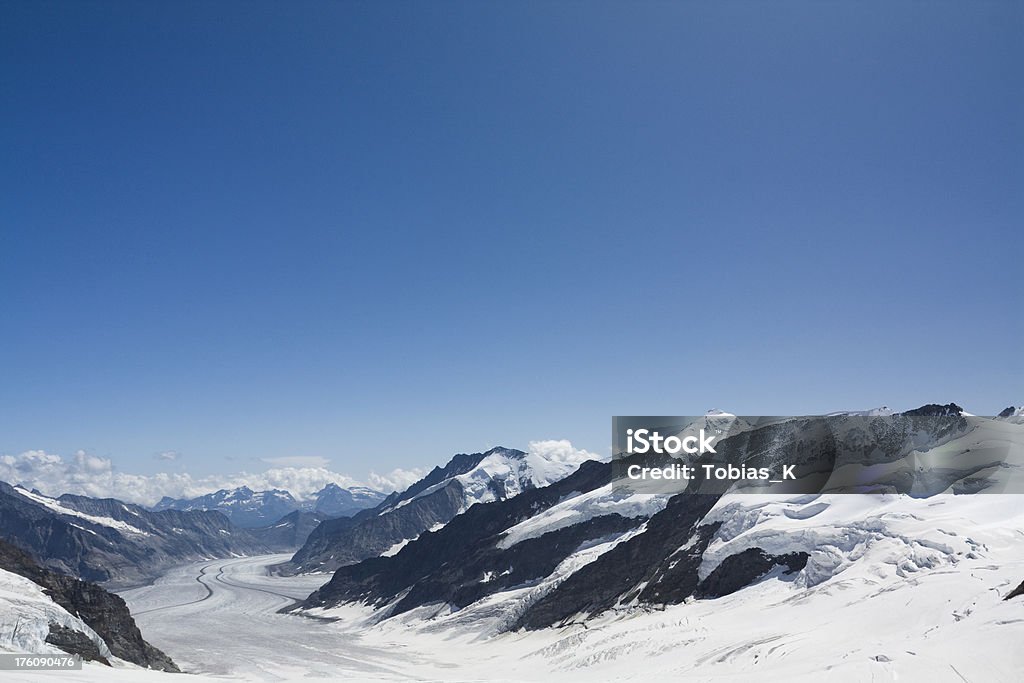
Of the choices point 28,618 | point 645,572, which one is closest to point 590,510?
point 645,572

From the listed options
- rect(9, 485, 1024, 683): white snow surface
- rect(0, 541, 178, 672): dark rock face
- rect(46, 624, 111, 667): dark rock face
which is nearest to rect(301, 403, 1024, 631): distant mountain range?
rect(9, 485, 1024, 683): white snow surface

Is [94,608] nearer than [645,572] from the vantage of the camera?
Yes

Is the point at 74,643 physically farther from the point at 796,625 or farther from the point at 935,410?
the point at 935,410

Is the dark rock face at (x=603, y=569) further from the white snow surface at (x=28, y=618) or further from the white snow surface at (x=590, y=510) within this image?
the white snow surface at (x=28, y=618)

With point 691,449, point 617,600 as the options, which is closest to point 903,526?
point 617,600

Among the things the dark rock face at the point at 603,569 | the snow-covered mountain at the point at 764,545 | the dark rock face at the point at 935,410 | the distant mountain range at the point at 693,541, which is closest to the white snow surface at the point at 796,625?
the snow-covered mountain at the point at 764,545

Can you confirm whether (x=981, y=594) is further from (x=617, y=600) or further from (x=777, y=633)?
(x=617, y=600)
